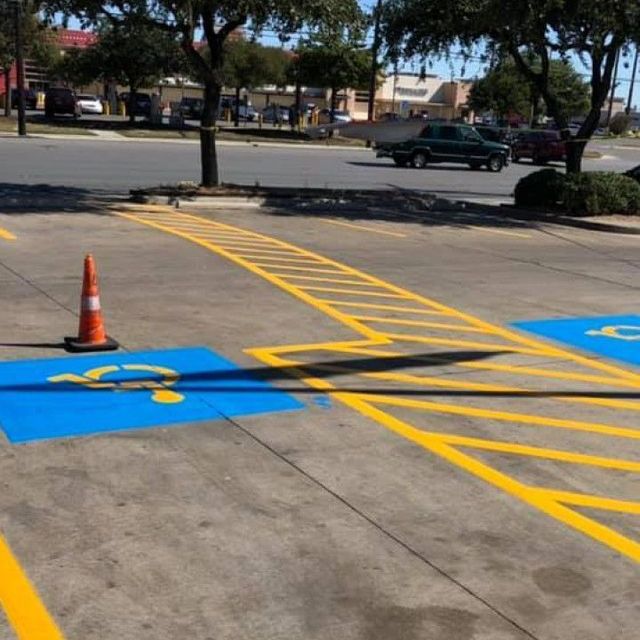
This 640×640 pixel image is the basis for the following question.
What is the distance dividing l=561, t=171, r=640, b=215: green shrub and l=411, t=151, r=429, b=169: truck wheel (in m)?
17.0

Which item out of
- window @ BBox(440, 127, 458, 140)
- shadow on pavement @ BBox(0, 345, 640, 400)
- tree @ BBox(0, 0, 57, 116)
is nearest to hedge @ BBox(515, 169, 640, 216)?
shadow on pavement @ BBox(0, 345, 640, 400)

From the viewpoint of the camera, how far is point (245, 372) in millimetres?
7086

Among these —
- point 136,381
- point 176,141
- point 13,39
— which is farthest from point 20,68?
point 136,381

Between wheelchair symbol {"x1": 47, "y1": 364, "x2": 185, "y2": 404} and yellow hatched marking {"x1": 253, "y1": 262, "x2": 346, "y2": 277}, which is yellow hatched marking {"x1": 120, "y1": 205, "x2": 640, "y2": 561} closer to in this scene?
yellow hatched marking {"x1": 253, "y1": 262, "x2": 346, "y2": 277}

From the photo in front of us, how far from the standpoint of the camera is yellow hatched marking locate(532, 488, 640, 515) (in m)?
4.95

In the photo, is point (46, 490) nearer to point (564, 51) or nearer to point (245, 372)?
point (245, 372)

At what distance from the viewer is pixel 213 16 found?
18.0 m

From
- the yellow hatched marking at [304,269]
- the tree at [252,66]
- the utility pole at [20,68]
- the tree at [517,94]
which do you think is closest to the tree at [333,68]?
the tree at [252,66]

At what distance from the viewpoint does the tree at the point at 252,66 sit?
199 ft

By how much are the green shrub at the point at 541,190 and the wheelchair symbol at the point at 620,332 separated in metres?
10.5

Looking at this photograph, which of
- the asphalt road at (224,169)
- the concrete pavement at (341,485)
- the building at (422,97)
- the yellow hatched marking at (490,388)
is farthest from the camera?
the building at (422,97)

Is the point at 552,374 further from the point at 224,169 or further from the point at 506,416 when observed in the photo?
the point at 224,169

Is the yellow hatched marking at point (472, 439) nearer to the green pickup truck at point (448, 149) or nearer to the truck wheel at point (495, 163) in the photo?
the green pickup truck at point (448, 149)

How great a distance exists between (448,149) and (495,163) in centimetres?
214
